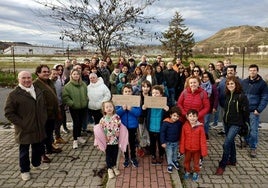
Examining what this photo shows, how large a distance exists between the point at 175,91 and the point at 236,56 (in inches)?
1771

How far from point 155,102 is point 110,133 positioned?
1.01 metres

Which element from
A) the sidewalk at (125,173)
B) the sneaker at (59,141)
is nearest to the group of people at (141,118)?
the sidewalk at (125,173)

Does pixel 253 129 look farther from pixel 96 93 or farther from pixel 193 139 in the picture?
pixel 96 93

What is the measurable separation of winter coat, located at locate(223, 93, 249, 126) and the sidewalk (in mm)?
1047

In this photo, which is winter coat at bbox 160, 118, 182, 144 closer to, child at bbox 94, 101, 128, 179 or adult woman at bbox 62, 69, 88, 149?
child at bbox 94, 101, 128, 179

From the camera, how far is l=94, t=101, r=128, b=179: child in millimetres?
4988

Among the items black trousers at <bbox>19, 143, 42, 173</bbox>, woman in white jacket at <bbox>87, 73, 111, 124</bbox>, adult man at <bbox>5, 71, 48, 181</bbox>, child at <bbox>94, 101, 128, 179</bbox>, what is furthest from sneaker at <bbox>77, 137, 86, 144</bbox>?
child at <bbox>94, 101, 128, 179</bbox>

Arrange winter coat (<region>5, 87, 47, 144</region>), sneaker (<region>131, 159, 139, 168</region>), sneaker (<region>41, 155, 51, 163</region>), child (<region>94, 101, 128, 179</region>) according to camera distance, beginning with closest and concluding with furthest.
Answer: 1. winter coat (<region>5, 87, 47, 144</region>)
2. child (<region>94, 101, 128, 179</region>)
3. sneaker (<region>131, 159, 139, 168</region>)
4. sneaker (<region>41, 155, 51, 163</region>)

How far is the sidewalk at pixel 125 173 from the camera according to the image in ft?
16.0

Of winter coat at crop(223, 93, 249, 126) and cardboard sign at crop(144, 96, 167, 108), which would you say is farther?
cardboard sign at crop(144, 96, 167, 108)

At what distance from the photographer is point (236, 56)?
50.6 meters

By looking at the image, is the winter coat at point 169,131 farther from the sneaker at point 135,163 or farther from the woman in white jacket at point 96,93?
the woman in white jacket at point 96,93

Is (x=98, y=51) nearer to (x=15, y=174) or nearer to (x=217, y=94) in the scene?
(x=217, y=94)

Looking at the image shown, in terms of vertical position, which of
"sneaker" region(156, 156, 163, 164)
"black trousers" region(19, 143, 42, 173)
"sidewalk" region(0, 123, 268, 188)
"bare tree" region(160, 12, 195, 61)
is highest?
"bare tree" region(160, 12, 195, 61)
